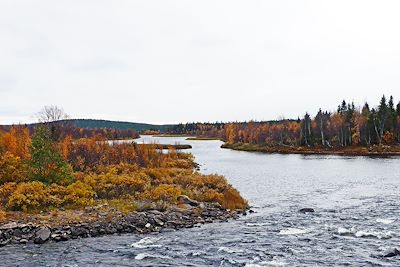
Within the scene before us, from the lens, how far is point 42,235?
22.8 m

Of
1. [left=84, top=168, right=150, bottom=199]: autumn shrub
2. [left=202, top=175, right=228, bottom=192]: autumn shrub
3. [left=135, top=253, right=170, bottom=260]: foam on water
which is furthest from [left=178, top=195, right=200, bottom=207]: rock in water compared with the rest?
[left=135, top=253, right=170, bottom=260]: foam on water

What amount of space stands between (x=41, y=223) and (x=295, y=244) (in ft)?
50.0

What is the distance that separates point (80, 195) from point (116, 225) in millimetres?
7017

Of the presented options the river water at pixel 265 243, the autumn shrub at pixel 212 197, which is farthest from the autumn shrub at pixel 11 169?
the river water at pixel 265 243

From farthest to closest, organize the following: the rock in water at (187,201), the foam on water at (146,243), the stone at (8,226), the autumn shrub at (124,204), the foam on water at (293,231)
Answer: the rock in water at (187,201) → the autumn shrub at (124,204) → the foam on water at (293,231) → the stone at (8,226) → the foam on water at (146,243)

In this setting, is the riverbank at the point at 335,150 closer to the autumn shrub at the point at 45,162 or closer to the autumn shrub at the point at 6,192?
the autumn shrub at the point at 45,162

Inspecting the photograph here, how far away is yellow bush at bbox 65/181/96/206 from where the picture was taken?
96.6 ft

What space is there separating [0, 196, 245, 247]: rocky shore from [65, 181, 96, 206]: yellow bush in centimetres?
186

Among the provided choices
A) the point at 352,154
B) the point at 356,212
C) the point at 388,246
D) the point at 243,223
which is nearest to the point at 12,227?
the point at 243,223

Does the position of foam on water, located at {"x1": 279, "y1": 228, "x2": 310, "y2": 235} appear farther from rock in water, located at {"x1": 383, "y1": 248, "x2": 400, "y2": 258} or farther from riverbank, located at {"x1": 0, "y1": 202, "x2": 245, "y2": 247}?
rock in water, located at {"x1": 383, "y1": 248, "x2": 400, "y2": 258}

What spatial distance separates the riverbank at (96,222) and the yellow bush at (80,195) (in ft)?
4.90

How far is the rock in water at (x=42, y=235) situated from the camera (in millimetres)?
22469

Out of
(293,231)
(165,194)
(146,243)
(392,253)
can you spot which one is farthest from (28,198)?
(392,253)

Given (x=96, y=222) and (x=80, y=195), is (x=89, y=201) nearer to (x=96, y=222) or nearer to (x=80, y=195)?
(x=80, y=195)
